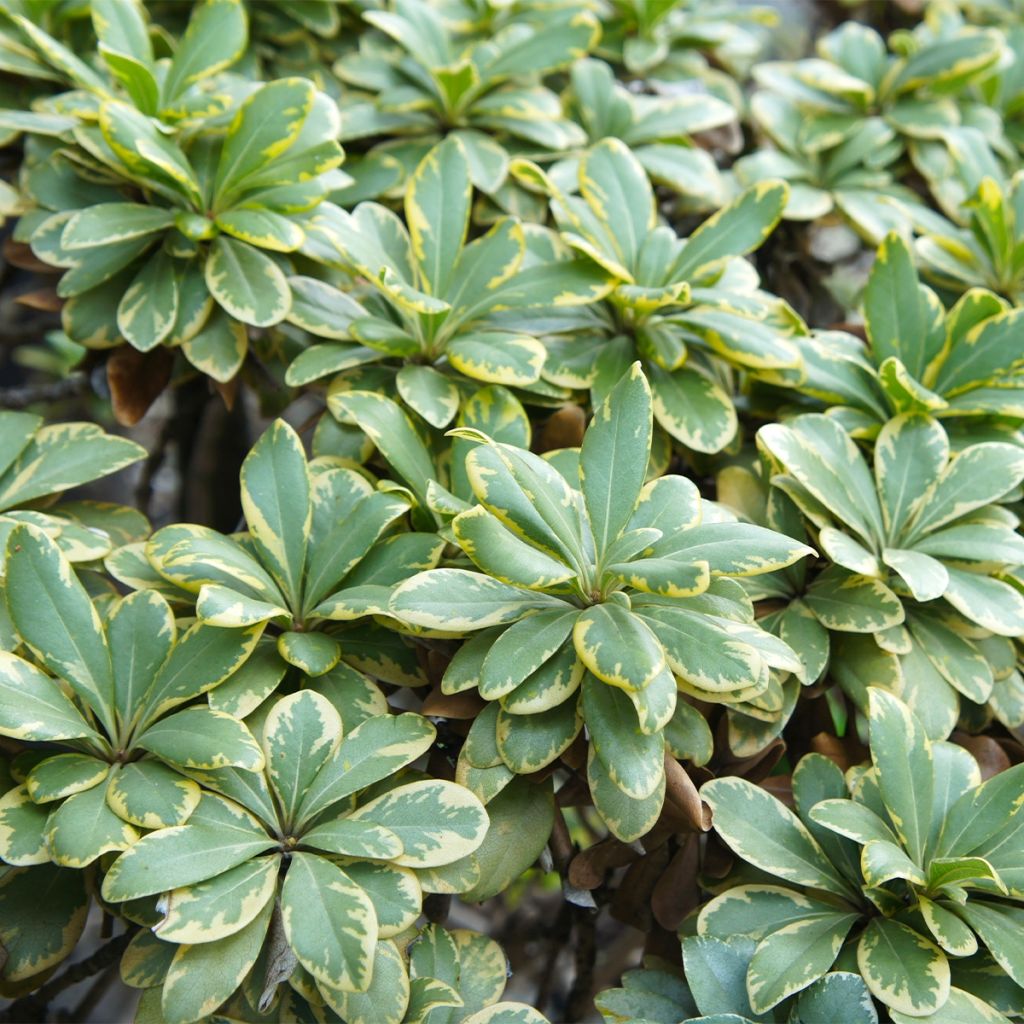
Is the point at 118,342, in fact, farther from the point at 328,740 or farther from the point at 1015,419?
the point at 1015,419

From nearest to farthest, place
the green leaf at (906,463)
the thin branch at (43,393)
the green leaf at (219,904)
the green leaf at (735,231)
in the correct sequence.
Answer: the green leaf at (219,904), the green leaf at (906,463), the green leaf at (735,231), the thin branch at (43,393)

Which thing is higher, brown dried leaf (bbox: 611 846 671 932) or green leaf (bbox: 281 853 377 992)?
green leaf (bbox: 281 853 377 992)

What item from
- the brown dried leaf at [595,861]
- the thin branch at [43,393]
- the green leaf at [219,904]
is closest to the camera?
the green leaf at [219,904]

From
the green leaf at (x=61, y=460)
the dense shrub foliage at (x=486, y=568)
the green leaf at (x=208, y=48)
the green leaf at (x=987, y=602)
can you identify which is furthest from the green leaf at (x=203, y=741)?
the green leaf at (x=208, y=48)

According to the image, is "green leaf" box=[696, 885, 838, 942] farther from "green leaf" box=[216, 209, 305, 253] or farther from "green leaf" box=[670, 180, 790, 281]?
"green leaf" box=[216, 209, 305, 253]

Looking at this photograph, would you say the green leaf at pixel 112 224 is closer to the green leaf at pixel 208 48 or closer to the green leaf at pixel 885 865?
the green leaf at pixel 208 48

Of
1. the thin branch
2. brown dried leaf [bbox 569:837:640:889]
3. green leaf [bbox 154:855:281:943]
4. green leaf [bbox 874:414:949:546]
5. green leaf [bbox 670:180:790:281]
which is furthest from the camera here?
the thin branch

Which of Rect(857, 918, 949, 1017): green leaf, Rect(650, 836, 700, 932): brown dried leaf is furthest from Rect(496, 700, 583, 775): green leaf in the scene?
Rect(857, 918, 949, 1017): green leaf

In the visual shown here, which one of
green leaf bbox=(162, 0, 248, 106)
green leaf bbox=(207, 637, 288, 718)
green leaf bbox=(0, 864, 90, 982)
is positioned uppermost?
green leaf bbox=(162, 0, 248, 106)

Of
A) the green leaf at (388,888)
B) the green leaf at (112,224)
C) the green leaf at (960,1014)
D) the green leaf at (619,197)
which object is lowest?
the green leaf at (960,1014)

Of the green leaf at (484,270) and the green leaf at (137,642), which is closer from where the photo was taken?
the green leaf at (137,642)
